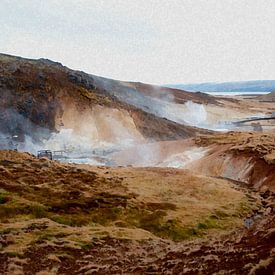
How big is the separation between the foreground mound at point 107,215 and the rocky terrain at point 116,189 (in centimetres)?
11

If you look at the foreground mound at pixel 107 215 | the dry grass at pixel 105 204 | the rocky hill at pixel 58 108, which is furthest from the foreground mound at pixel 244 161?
the rocky hill at pixel 58 108

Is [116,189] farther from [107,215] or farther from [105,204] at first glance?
[107,215]

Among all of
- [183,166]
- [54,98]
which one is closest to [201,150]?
[183,166]

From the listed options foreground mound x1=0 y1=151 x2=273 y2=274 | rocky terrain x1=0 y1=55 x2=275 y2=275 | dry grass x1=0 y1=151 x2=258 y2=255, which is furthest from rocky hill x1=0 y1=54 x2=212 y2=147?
dry grass x1=0 y1=151 x2=258 y2=255

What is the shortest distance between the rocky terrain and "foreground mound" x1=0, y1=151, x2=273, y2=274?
11 cm

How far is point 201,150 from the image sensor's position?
2970 inches

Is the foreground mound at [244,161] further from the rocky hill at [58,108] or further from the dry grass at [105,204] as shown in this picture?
the rocky hill at [58,108]

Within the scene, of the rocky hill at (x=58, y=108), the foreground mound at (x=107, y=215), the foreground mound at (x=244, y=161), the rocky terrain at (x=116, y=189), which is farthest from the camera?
the rocky hill at (x=58, y=108)

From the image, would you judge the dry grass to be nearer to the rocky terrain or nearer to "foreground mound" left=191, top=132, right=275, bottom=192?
the rocky terrain

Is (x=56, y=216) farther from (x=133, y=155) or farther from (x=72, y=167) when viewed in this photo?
(x=133, y=155)

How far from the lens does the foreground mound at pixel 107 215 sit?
26016mm

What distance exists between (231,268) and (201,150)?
5797 cm

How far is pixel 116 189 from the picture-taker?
5247 cm

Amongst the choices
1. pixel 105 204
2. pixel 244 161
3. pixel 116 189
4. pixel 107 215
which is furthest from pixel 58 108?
pixel 107 215
